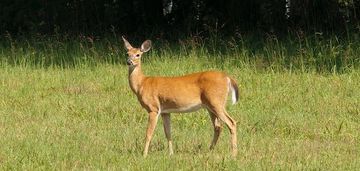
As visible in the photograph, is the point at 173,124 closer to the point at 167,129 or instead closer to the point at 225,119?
the point at 167,129

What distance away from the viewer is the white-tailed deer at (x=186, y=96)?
7465 mm

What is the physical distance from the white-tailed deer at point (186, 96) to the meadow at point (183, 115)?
33 cm

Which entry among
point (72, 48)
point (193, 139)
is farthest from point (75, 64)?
point (193, 139)

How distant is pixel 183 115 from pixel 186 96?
203cm

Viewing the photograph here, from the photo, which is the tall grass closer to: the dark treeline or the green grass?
the green grass

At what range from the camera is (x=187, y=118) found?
9.37m

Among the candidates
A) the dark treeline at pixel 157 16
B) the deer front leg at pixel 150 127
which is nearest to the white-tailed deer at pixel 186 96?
the deer front leg at pixel 150 127

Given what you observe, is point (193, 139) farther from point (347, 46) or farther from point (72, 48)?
point (72, 48)

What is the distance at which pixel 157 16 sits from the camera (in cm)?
1945

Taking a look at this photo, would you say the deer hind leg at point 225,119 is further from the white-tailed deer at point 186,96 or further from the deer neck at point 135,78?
the deer neck at point 135,78

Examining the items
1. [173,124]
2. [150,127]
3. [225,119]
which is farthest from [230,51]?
[150,127]

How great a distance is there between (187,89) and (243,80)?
4.42m

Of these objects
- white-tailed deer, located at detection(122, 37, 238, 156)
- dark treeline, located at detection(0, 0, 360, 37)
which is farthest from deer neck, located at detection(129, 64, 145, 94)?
dark treeline, located at detection(0, 0, 360, 37)

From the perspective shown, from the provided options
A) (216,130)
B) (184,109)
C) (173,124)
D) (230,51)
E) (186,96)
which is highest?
(186,96)
